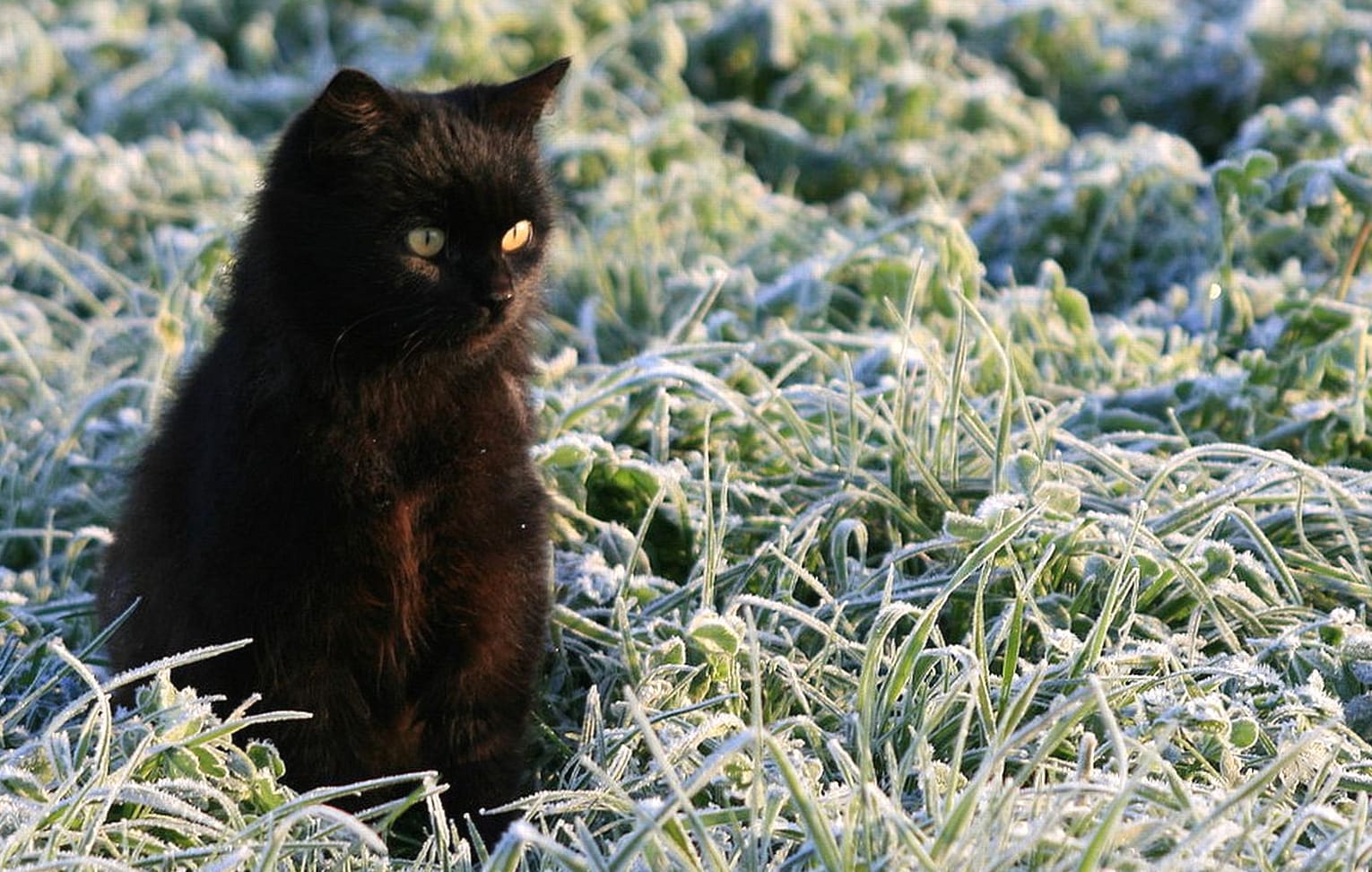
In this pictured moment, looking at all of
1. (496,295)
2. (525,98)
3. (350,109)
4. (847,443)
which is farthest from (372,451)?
(847,443)

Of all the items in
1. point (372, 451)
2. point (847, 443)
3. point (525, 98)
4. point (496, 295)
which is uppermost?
point (525, 98)

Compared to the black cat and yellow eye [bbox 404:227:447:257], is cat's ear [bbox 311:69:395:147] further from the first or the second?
yellow eye [bbox 404:227:447:257]

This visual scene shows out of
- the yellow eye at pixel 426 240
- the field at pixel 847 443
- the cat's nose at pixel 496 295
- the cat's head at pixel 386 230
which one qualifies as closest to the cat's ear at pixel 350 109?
the cat's head at pixel 386 230

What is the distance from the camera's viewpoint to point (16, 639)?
271cm

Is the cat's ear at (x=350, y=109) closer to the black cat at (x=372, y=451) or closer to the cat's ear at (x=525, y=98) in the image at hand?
the black cat at (x=372, y=451)

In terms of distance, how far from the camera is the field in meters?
1.98

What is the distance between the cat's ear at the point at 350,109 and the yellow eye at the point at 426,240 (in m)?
0.14

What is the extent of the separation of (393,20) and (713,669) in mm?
4635

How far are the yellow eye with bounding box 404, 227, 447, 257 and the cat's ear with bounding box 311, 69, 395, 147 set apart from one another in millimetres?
141

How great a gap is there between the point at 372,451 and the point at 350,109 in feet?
1.46

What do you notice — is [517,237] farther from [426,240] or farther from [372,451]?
[372,451]

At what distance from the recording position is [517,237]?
86.0 inches

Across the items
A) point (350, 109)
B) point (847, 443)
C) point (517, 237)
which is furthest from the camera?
point (847, 443)

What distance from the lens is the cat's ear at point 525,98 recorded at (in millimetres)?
2225
